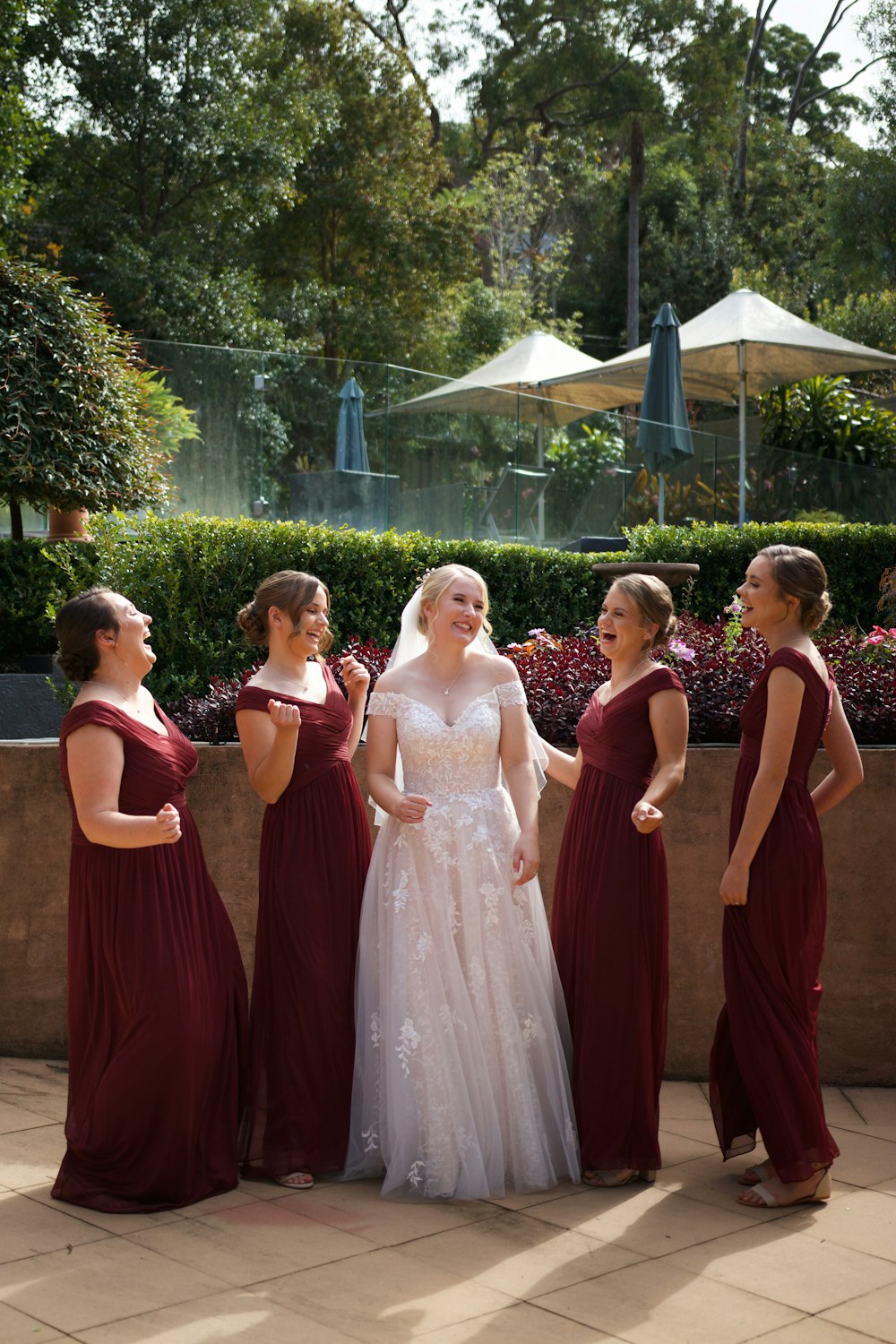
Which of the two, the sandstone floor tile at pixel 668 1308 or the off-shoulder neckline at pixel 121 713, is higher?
the off-shoulder neckline at pixel 121 713

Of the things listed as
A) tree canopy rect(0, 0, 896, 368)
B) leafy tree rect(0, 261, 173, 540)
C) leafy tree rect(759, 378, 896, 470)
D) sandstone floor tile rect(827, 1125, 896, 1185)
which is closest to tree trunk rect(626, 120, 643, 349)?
tree canopy rect(0, 0, 896, 368)

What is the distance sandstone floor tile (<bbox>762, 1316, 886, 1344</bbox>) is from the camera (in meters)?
3.32

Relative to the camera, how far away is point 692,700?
5.92 metres

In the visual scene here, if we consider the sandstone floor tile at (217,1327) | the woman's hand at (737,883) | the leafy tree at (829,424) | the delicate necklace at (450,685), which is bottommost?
the sandstone floor tile at (217,1327)

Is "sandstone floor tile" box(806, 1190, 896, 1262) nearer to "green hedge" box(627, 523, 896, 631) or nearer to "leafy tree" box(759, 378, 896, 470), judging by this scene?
"green hedge" box(627, 523, 896, 631)

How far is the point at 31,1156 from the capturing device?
15.3ft

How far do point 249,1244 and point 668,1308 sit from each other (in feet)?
3.99

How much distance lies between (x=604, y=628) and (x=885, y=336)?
25.1 meters

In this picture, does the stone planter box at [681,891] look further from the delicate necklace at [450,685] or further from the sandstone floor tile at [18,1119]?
the delicate necklace at [450,685]

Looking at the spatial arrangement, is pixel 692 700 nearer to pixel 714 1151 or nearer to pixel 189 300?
pixel 714 1151

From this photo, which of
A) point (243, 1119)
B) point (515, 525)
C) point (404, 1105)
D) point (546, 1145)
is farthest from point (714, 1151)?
point (515, 525)

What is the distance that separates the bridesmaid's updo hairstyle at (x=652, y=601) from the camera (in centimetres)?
452

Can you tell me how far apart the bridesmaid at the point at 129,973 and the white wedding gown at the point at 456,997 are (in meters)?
0.56

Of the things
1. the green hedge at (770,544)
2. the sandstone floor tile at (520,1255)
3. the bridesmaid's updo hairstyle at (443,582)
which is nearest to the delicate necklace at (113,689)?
the bridesmaid's updo hairstyle at (443,582)
